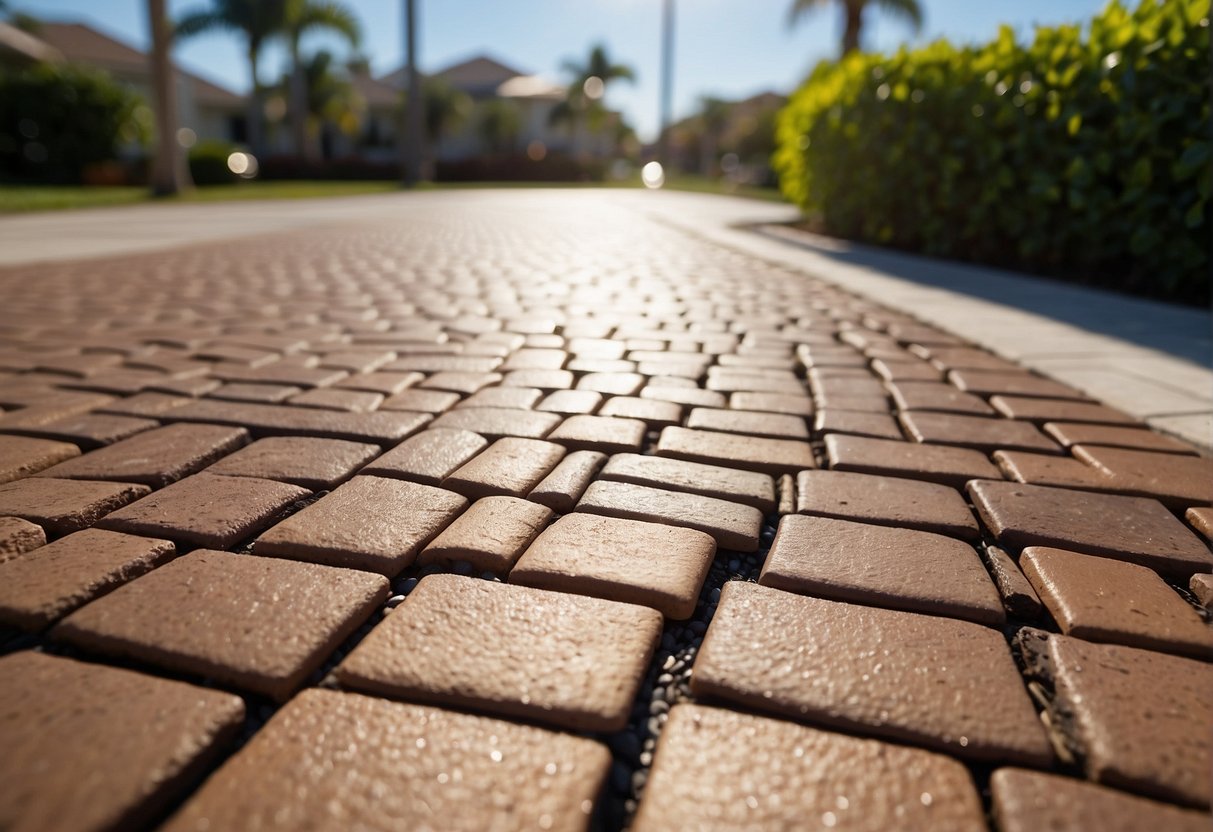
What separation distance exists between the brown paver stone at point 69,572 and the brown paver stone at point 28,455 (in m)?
0.48

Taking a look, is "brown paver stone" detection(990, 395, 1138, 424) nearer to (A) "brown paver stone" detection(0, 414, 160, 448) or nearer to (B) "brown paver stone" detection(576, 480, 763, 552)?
(B) "brown paver stone" detection(576, 480, 763, 552)

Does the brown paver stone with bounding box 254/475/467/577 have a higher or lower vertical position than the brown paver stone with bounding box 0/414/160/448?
lower

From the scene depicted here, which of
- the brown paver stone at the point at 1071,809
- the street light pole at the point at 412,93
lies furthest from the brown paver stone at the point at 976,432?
the street light pole at the point at 412,93

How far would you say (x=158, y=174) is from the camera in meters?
15.1

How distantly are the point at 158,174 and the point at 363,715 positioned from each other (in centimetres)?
1735

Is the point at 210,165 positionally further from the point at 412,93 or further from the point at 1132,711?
the point at 1132,711

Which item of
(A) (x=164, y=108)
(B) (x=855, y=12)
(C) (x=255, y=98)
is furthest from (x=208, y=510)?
(C) (x=255, y=98)

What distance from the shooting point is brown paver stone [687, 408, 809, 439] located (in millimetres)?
2021

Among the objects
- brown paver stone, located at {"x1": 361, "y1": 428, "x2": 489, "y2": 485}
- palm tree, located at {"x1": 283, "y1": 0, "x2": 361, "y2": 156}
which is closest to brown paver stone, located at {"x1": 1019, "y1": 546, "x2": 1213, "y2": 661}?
brown paver stone, located at {"x1": 361, "y1": 428, "x2": 489, "y2": 485}

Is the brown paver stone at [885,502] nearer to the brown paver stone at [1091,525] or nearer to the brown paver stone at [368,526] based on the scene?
the brown paver stone at [1091,525]

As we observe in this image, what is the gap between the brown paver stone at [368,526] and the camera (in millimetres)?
1299

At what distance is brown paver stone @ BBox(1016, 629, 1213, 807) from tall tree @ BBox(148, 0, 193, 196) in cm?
1683

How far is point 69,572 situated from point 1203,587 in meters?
1.86

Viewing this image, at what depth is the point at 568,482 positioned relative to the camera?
1619 millimetres
